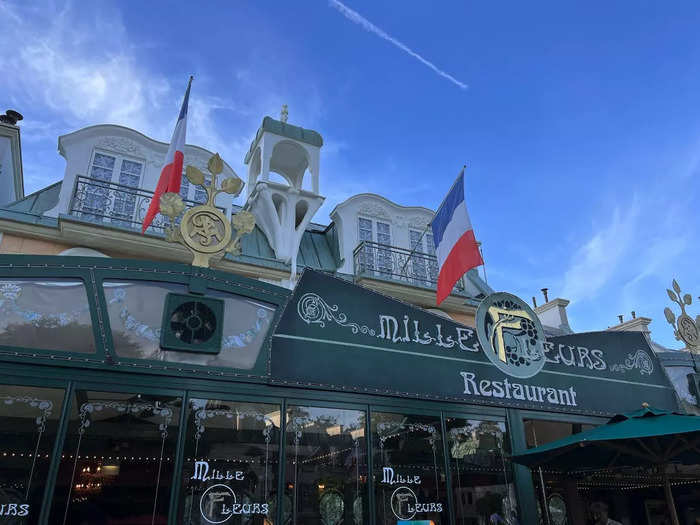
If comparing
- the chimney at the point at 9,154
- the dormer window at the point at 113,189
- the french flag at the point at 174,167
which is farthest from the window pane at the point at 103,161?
the french flag at the point at 174,167

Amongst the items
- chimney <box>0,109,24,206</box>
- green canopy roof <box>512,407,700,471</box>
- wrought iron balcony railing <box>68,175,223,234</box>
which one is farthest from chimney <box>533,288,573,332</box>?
chimney <box>0,109,24,206</box>

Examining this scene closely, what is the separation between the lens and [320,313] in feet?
25.3

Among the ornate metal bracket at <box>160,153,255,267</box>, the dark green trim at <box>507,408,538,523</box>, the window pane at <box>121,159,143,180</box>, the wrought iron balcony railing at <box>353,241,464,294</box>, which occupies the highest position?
the window pane at <box>121,159,143,180</box>

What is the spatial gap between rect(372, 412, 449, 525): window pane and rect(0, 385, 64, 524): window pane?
418 centimetres

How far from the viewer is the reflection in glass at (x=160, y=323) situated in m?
6.39

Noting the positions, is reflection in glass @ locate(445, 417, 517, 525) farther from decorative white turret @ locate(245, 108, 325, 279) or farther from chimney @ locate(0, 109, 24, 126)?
chimney @ locate(0, 109, 24, 126)

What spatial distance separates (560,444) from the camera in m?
7.44

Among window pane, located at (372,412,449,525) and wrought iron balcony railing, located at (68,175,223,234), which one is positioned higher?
wrought iron balcony railing, located at (68,175,223,234)

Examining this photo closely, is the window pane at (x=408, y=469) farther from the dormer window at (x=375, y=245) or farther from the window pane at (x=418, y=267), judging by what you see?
the window pane at (x=418, y=267)

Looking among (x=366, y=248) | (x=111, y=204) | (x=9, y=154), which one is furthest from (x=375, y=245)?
(x=9, y=154)

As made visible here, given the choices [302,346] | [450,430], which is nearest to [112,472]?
[302,346]

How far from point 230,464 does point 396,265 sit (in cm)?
859

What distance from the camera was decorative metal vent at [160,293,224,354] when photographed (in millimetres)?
6551

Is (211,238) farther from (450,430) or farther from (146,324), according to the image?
(450,430)
